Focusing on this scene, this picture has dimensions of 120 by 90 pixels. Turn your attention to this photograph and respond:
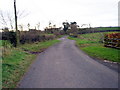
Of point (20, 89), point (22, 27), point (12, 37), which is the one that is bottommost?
point (20, 89)

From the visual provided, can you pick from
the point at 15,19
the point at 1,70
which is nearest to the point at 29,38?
the point at 15,19

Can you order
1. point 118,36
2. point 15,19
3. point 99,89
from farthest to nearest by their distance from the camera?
point 15,19 < point 118,36 < point 99,89

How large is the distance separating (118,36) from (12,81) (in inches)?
507

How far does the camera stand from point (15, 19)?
2089 cm

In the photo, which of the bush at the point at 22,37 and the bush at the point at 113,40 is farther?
the bush at the point at 22,37

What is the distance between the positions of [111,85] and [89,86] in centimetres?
85

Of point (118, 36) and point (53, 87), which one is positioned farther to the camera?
point (118, 36)

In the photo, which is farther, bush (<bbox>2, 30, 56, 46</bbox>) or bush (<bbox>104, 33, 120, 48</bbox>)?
bush (<bbox>2, 30, 56, 46</bbox>)

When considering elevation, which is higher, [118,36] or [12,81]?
[118,36]

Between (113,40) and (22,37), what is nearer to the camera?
(113,40)

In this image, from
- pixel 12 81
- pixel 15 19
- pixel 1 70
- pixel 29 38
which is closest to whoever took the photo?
pixel 12 81

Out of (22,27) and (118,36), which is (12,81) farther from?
(22,27)

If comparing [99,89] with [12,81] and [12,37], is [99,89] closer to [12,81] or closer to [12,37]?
[12,81]

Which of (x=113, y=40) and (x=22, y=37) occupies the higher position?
(x=22, y=37)
